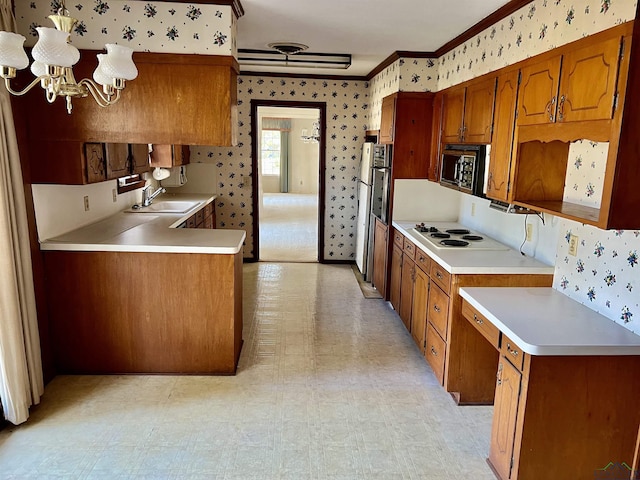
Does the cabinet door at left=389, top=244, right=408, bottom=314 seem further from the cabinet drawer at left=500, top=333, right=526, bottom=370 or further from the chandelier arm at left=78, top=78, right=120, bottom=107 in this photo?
the chandelier arm at left=78, top=78, right=120, bottom=107

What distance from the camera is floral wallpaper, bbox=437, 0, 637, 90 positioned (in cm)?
201

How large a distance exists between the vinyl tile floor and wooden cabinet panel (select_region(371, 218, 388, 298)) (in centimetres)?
→ 102

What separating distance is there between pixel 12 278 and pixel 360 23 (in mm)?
2806

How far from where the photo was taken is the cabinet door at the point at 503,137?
2682mm

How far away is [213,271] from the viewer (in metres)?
3.12

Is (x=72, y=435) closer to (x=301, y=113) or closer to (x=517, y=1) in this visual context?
(x=517, y=1)

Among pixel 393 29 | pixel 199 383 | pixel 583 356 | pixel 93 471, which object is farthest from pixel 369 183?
pixel 93 471

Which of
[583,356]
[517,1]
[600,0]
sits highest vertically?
[517,1]

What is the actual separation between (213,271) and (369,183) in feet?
8.56

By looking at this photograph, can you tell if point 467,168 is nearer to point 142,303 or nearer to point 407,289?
point 407,289

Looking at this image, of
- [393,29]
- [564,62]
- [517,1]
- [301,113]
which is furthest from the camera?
[301,113]

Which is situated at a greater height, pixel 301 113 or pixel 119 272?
pixel 301 113

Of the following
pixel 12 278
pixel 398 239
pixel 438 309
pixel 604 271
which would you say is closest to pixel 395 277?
pixel 398 239

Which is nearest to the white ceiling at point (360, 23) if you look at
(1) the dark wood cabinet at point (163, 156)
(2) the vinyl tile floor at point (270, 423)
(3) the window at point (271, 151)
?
(1) the dark wood cabinet at point (163, 156)
